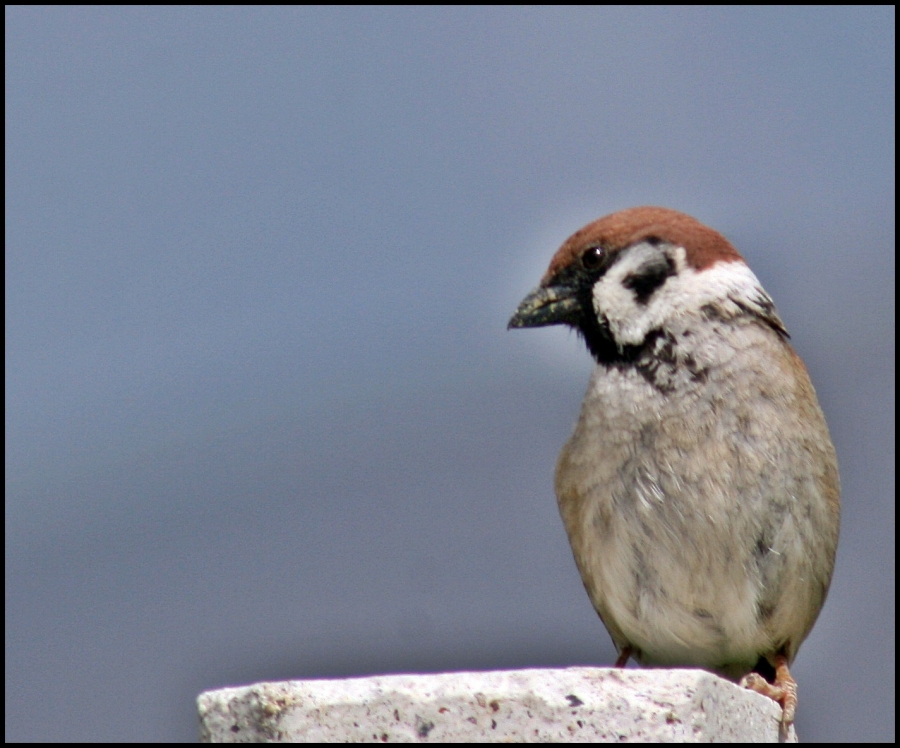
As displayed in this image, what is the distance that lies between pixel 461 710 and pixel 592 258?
2.20m

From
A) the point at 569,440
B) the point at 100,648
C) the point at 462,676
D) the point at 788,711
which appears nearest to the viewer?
the point at 462,676

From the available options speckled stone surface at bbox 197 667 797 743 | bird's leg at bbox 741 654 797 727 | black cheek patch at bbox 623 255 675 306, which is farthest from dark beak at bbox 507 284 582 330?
speckled stone surface at bbox 197 667 797 743

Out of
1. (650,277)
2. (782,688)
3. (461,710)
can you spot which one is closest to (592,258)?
(650,277)

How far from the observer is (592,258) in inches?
197

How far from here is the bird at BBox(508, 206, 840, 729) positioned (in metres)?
4.66

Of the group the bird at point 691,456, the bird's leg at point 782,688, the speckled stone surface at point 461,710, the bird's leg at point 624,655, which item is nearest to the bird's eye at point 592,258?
the bird at point 691,456

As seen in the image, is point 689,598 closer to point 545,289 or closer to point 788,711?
point 788,711

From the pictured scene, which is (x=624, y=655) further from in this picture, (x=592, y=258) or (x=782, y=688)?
(x=592, y=258)

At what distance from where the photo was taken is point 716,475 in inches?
183

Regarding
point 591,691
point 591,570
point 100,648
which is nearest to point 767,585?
point 591,570

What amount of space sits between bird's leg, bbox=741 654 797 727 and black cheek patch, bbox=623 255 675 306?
1.25 metres

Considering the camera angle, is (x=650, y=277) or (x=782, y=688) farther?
(x=650, y=277)

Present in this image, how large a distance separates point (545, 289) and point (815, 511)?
1.16 metres

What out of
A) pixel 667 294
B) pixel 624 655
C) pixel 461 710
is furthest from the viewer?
pixel 624 655
